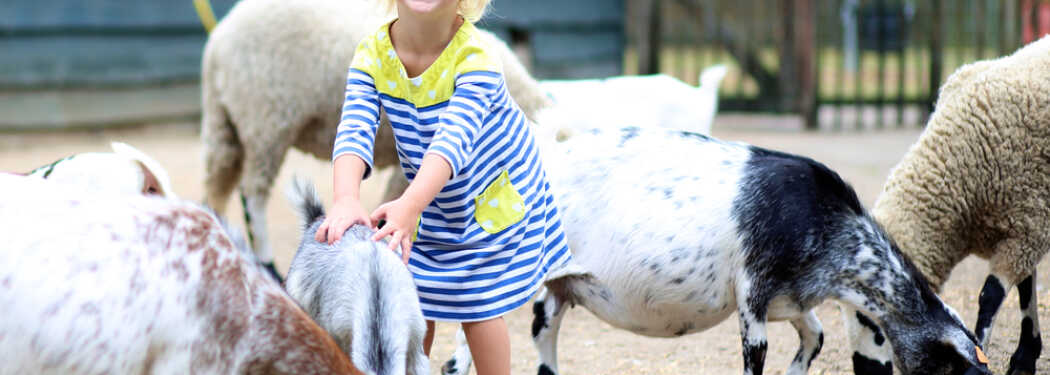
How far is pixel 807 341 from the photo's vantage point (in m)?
3.12

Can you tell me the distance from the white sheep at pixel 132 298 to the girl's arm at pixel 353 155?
29 cm

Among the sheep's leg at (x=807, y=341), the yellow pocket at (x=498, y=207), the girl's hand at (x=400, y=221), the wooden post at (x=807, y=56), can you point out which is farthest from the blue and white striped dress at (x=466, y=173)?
the wooden post at (x=807, y=56)

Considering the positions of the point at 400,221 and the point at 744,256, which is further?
the point at 744,256

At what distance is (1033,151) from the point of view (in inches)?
144

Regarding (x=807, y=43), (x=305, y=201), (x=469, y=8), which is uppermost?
(x=469, y=8)

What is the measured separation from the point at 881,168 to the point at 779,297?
249 inches

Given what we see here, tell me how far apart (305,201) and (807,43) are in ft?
33.4

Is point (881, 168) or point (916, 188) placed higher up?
point (916, 188)

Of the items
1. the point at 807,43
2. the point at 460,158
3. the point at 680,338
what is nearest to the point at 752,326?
the point at 460,158

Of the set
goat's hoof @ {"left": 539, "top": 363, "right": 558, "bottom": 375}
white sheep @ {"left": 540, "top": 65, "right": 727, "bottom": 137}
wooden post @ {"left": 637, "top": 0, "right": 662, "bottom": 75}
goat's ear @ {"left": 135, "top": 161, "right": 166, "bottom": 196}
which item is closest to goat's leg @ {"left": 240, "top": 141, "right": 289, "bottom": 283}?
white sheep @ {"left": 540, "top": 65, "right": 727, "bottom": 137}

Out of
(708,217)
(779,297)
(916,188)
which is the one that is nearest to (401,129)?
(708,217)

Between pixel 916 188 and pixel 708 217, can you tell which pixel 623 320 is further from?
pixel 916 188

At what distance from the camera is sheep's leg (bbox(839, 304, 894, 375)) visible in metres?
3.09

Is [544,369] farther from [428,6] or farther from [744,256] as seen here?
[428,6]
